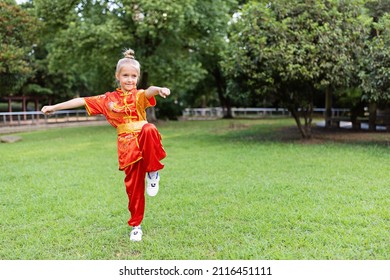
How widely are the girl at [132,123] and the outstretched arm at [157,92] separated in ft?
0.05

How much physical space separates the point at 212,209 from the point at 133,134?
178 centimetres

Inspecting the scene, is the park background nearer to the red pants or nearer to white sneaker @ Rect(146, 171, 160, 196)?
the red pants

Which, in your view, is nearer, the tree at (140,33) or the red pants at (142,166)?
the red pants at (142,166)

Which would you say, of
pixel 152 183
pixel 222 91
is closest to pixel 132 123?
pixel 152 183

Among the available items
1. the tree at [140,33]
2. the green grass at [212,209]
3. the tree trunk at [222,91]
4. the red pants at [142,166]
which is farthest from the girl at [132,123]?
the tree trunk at [222,91]

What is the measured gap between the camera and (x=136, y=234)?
14.5ft

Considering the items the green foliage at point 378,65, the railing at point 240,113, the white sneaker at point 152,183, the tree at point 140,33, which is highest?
the tree at point 140,33

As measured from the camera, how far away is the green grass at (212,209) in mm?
4124

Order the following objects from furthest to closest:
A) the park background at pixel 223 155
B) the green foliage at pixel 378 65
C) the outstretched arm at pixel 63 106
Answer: the green foliage at pixel 378 65 → the park background at pixel 223 155 → the outstretched arm at pixel 63 106

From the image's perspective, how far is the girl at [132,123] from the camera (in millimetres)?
4172

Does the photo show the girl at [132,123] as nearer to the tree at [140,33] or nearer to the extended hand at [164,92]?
the extended hand at [164,92]

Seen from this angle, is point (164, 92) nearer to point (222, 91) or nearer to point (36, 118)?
point (222, 91)

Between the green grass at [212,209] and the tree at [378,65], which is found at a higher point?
the tree at [378,65]

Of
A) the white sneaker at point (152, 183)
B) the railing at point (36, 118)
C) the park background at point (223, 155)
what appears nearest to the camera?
the white sneaker at point (152, 183)
